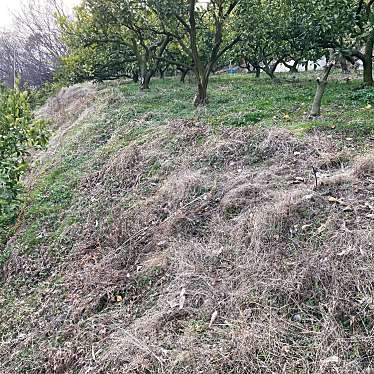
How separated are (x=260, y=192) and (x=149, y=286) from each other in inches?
59.1

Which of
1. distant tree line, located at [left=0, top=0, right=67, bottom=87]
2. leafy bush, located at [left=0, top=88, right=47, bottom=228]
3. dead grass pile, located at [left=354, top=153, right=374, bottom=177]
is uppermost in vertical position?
distant tree line, located at [left=0, top=0, right=67, bottom=87]

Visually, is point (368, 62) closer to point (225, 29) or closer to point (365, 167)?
point (225, 29)

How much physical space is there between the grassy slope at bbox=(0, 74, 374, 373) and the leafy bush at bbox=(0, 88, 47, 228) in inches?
29.1

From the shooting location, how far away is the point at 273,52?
9.48m

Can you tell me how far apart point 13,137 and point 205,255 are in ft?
9.21

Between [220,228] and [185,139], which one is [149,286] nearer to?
[220,228]

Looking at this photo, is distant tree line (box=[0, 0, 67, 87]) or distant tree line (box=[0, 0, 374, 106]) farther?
distant tree line (box=[0, 0, 67, 87])

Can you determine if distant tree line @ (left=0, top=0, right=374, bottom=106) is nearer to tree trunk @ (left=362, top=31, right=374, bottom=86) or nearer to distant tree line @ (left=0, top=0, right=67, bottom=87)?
tree trunk @ (left=362, top=31, right=374, bottom=86)

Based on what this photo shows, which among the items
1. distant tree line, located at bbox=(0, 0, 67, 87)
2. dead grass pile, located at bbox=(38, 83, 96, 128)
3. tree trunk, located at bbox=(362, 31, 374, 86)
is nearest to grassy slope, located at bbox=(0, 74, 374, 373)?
tree trunk, located at bbox=(362, 31, 374, 86)

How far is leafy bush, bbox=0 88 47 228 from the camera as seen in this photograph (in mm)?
4234

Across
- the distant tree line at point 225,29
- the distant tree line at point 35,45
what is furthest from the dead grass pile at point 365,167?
the distant tree line at point 35,45

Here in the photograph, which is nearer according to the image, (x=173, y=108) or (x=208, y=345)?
(x=208, y=345)

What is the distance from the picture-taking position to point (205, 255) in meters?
3.23

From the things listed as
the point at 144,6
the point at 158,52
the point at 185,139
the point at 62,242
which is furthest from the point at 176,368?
the point at 158,52
